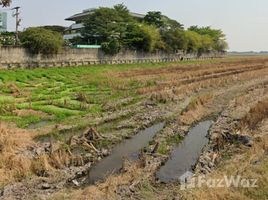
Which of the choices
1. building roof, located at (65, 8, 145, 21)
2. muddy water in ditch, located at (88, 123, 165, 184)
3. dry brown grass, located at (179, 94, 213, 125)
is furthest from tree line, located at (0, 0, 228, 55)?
muddy water in ditch, located at (88, 123, 165, 184)

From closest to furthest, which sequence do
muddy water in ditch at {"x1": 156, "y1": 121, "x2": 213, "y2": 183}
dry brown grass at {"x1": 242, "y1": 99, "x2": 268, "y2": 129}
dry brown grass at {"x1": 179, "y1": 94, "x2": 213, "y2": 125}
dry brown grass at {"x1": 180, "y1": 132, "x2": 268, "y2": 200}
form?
dry brown grass at {"x1": 180, "y1": 132, "x2": 268, "y2": 200} → muddy water in ditch at {"x1": 156, "y1": 121, "x2": 213, "y2": 183} → dry brown grass at {"x1": 242, "y1": 99, "x2": 268, "y2": 129} → dry brown grass at {"x1": 179, "y1": 94, "x2": 213, "y2": 125}

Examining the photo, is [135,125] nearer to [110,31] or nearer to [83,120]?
[83,120]

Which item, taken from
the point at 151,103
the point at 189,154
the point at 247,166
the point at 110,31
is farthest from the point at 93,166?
the point at 110,31

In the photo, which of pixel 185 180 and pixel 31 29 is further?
pixel 31 29

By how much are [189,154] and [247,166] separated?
4.37m

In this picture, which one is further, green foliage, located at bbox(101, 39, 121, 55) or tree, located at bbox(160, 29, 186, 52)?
tree, located at bbox(160, 29, 186, 52)

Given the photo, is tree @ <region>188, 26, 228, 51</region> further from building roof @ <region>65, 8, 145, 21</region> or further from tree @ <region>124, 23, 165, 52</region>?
tree @ <region>124, 23, 165, 52</region>

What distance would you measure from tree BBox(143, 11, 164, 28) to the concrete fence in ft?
34.6

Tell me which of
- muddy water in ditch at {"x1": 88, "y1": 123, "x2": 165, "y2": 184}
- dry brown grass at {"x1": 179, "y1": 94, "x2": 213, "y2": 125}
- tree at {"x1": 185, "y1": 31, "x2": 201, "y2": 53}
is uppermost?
tree at {"x1": 185, "y1": 31, "x2": 201, "y2": 53}

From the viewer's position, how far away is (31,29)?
52188 mm

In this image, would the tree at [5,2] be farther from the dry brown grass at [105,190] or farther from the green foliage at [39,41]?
the green foliage at [39,41]

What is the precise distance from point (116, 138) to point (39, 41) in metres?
34.9

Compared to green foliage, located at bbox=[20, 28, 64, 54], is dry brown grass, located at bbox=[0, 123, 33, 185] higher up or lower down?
lower down

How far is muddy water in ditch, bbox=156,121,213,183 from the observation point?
43.6ft
